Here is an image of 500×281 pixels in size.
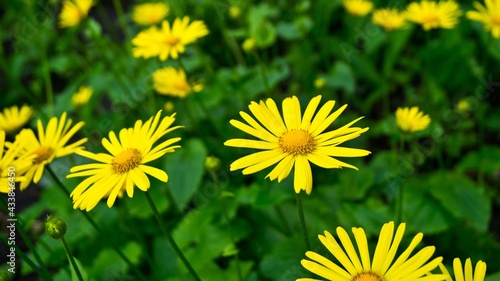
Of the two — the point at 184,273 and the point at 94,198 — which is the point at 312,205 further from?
the point at 94,198

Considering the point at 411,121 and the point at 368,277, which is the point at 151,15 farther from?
the point at 368,277

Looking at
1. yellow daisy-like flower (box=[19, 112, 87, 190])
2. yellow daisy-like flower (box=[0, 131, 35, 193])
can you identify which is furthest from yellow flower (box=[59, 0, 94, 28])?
yellow daisy-like flower (box=[0, 131, 35, 193])

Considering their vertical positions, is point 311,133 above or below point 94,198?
above

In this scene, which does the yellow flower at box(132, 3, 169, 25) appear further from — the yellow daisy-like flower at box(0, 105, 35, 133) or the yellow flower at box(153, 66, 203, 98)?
the yellow daisy-like flower at box(0, 105, 35, 133)

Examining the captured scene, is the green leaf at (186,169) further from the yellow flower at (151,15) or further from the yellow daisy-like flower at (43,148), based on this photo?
the yellow flower at (151,15)

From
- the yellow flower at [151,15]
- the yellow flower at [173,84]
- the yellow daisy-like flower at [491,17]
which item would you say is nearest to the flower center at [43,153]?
the yellow flower at [173,84]

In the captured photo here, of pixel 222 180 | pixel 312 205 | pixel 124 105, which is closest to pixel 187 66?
pixel 124 105
